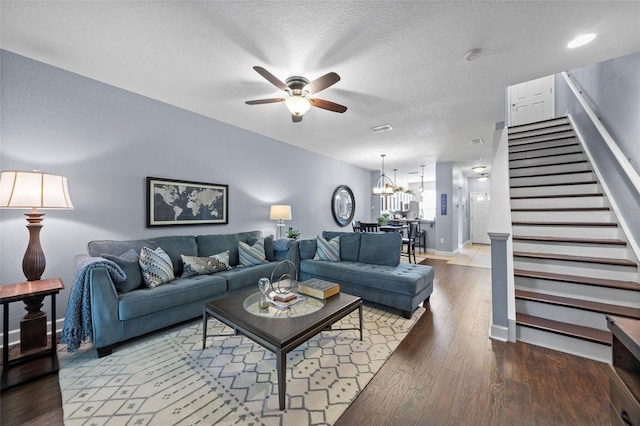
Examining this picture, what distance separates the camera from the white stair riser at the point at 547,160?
12.0 feet

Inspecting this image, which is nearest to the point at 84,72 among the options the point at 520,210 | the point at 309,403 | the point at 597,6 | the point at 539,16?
the point at 309,403

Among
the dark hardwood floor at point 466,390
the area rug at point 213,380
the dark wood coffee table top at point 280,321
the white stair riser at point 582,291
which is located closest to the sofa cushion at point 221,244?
the area rug at point 213,380

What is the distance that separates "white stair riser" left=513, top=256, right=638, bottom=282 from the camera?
231cm

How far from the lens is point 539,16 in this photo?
1766 mm

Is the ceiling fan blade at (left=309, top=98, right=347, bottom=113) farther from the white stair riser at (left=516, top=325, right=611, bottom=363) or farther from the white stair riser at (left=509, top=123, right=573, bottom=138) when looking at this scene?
the white stair riser at (left=509, top=123, right=573, bottom=138)

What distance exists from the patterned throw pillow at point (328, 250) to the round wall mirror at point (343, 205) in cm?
263

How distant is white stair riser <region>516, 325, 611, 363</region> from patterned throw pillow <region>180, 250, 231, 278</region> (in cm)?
336

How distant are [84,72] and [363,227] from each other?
513 centimetres

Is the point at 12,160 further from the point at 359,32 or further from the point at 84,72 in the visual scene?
the point at 359,32

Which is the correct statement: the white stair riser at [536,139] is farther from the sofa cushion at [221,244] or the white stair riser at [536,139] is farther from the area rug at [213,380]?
the sofa cushion at [221,244]

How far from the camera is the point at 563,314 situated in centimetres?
226

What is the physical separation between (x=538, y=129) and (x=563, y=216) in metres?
2.52

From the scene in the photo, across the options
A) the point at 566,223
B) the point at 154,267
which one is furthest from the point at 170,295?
the point at 566,223

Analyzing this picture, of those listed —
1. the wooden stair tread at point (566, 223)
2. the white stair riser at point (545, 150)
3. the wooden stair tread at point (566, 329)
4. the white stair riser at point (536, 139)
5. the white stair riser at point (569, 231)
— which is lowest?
the wooden stair tread at point (566, 329)
